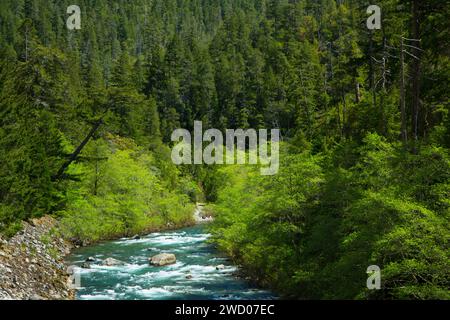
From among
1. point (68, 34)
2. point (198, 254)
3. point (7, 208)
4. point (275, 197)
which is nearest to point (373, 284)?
point (275, 197)

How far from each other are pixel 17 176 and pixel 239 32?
329 feet

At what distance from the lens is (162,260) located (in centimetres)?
2933

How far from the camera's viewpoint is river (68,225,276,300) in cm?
2153

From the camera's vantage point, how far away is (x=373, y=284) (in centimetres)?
1305

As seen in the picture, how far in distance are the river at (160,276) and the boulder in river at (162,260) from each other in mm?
420

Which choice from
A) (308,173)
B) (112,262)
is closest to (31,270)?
(112,262)

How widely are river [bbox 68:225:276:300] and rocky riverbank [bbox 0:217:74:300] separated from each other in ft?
4.59

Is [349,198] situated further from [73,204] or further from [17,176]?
[73,204]

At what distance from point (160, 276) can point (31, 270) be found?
792cm
